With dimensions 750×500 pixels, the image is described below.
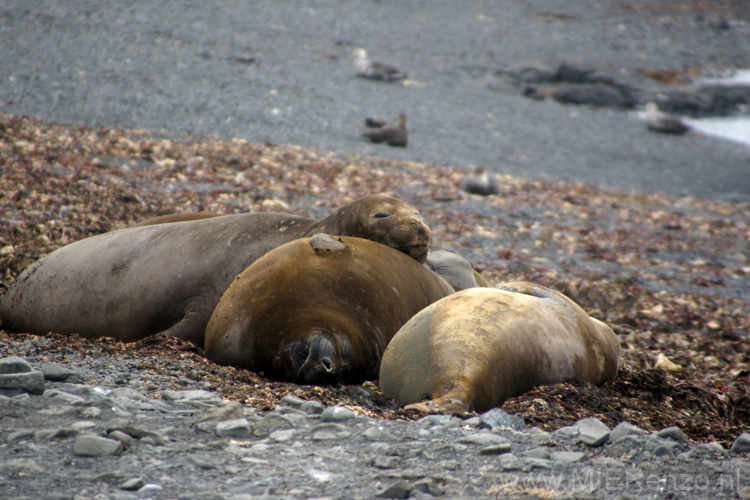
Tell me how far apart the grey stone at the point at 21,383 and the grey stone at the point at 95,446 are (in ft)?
2.00

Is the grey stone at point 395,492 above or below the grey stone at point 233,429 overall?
above

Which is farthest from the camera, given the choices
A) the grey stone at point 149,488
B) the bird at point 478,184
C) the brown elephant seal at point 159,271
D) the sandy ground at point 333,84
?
the sandy ground at point 333,84

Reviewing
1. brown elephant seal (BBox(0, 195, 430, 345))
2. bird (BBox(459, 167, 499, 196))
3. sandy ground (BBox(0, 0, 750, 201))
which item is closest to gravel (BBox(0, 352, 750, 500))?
brown elephant seal (BBox(0, 195, 430, 345))

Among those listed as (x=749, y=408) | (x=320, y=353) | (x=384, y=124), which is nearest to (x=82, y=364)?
(x=320, y=353)

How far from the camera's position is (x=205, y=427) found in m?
2.64

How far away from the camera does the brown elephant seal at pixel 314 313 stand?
11.8 feet

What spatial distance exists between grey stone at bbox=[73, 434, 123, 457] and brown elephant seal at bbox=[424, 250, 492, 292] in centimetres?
311

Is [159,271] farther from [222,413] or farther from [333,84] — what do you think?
[333,84]

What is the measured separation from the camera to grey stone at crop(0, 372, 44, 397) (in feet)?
9.10

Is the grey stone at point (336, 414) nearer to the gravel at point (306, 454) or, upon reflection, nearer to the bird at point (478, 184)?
the gravel at point (306, 454)

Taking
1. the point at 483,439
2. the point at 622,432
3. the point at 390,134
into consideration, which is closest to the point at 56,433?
the point at 483,439

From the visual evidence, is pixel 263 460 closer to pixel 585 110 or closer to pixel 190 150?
pixel 190 150

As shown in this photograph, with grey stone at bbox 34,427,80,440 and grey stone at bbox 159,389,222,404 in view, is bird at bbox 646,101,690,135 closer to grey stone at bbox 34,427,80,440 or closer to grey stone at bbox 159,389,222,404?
grey stone at bbox 159,389,222,404

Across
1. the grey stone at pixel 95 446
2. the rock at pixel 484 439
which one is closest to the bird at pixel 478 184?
the rock at pixel 484 439
